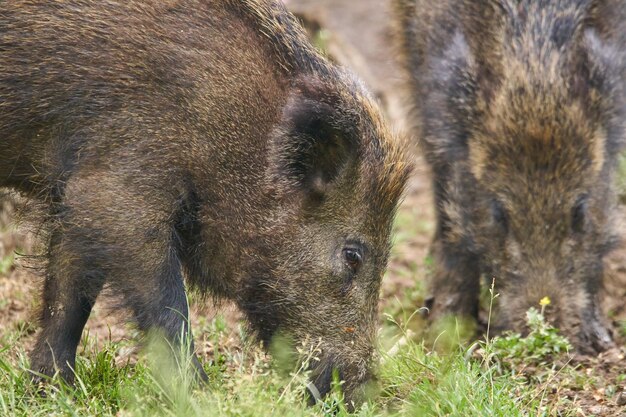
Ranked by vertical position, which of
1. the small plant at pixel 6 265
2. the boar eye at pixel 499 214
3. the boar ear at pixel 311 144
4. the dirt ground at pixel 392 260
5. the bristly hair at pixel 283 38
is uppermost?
the bristly hair at pixel 283 38

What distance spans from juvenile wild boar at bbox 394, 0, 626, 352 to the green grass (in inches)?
47.3

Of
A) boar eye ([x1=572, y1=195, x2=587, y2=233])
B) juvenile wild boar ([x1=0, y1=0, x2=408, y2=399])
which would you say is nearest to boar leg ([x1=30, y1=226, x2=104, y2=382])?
juvenile wild boar ([x1=0, y1=0, x2=408, y2=399])

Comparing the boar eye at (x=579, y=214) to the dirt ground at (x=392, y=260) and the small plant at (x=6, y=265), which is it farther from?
the small plant at (x=6, y=265)

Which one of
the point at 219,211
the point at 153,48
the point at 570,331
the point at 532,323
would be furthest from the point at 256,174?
the point at 570,331

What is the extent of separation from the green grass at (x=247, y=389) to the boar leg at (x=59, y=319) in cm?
8

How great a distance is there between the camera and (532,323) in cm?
652

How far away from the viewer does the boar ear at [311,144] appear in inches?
221

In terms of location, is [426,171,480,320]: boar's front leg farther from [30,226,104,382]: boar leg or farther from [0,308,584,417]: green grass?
[30,226,104,382]: boar leg

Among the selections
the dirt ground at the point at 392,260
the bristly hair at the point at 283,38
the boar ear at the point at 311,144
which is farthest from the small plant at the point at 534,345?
the bristly hair at the point at 283,38

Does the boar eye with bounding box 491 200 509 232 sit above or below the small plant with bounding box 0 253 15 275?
above

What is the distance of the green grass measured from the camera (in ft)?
16.3

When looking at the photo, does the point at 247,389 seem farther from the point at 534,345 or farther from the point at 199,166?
the point at 534,345

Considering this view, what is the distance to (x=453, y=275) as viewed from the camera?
783 cm

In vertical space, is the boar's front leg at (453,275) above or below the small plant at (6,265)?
above
